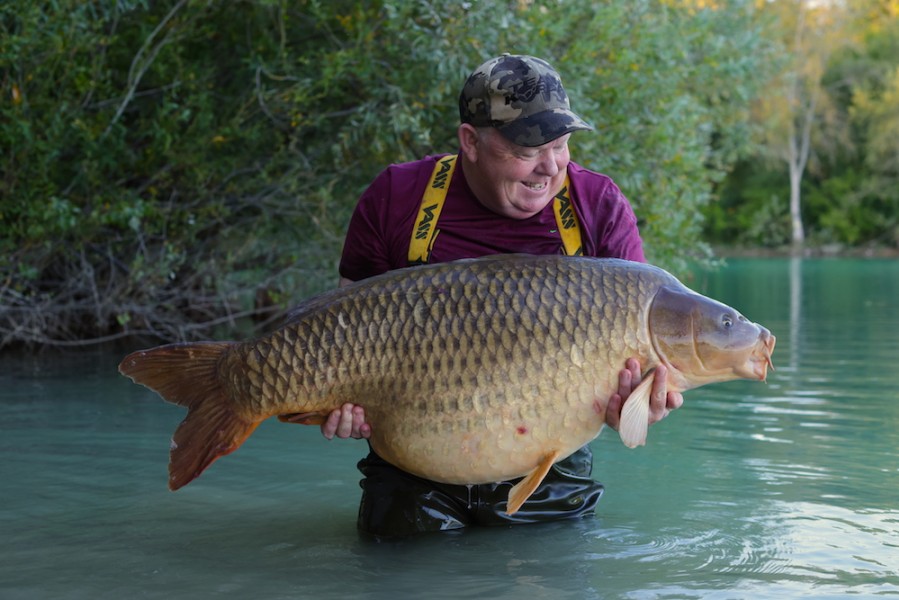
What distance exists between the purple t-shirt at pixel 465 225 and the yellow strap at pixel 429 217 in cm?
2

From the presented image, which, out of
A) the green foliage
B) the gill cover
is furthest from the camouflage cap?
the green foliage

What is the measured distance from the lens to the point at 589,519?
4.16 metres

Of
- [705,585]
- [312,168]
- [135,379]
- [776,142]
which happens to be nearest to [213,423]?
[135,379]

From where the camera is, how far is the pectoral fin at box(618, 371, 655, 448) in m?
3.11

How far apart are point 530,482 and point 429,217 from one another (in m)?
0.98

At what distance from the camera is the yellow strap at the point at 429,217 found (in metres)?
3.80

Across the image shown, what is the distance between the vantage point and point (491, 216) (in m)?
3.80

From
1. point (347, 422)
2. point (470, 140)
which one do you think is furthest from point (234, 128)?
point (347, 422)

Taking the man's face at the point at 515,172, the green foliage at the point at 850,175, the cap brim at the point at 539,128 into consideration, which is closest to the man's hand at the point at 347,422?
the man's face at the point at 515,172

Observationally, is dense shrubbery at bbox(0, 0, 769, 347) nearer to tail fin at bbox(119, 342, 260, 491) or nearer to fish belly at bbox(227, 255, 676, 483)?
tail fin at bbox(119, 342, 260, 491)

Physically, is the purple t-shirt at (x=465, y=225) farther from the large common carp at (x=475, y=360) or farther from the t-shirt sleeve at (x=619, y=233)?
the large common carp at (x=475, y=360)

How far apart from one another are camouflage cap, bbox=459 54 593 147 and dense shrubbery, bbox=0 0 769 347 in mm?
4425

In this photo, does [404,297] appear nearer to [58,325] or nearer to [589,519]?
[589,519]

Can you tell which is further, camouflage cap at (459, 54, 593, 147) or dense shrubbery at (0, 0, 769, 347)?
dense shrubbery at (0, 0, 769, 347)
